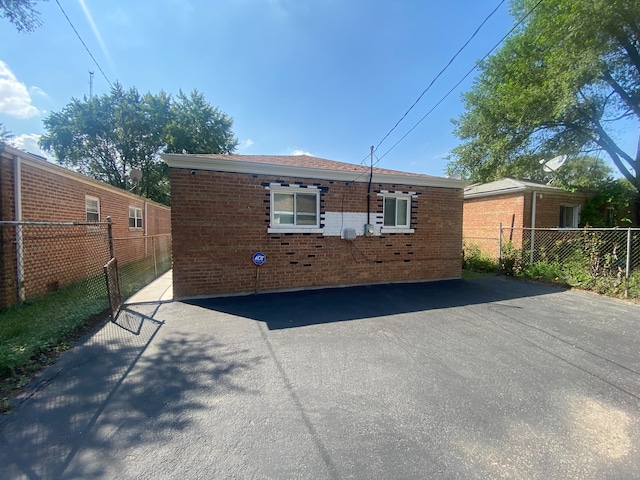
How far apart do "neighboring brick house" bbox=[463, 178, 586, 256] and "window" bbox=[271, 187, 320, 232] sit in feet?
25.7

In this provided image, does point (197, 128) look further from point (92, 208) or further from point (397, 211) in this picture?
point (397, 211)

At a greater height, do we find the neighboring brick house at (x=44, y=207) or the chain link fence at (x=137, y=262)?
the neighboring brick house at (x=44, y=207)

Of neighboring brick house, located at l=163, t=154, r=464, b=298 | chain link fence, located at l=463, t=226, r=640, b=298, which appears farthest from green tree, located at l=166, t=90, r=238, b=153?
chain link fence, located at l=463, t=226, r=640, b=298

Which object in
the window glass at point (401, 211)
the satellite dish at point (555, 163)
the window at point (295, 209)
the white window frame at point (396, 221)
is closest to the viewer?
the window at point (295, 209)

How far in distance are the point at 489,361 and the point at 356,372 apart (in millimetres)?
1735

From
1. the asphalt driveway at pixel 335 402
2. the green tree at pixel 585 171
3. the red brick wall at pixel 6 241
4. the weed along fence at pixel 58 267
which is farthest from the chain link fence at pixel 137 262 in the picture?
the green tree at pixel 585 171

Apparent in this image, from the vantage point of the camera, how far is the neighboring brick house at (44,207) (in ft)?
17.0

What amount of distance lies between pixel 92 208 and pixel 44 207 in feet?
8.31

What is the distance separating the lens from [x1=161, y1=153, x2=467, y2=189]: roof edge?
19.5ft

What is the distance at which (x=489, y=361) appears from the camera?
3.42 meters

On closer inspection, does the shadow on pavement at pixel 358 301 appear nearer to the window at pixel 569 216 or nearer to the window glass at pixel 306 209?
the window glass at pixel 306 209

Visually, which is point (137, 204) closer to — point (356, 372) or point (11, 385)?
point (11, 385)

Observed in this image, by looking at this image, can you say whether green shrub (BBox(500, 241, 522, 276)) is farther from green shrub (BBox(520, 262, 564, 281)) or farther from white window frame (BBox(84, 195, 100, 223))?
white window frame (BBox(84, 195, 100, 223))

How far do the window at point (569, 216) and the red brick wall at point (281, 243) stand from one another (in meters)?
7.41
